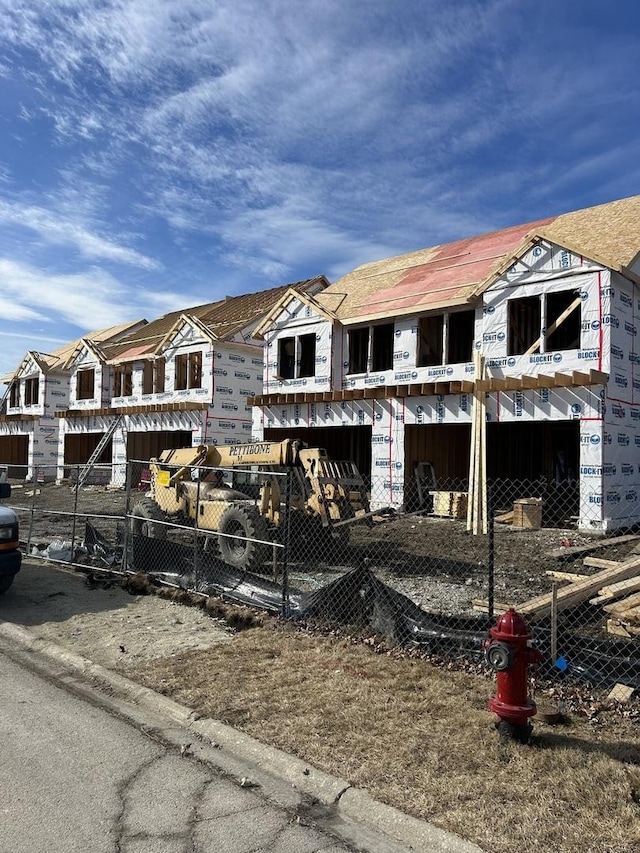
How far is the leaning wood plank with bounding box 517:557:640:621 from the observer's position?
6.55 m

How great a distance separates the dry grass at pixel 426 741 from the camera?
3.44 m

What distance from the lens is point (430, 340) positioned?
832 inches

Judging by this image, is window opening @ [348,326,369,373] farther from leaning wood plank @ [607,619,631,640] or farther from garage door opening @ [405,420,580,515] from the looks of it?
leaning wood plank @ [607,619,631,640]

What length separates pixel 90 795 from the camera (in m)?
3.79

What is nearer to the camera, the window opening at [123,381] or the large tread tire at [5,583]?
the large tread tire at [5,583]

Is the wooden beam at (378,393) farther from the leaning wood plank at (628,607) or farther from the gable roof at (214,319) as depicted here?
the leaning wood plank at (628,607)

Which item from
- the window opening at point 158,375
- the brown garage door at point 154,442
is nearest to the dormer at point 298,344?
the window opening at point 158,375

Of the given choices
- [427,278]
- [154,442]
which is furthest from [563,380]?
[154,442]

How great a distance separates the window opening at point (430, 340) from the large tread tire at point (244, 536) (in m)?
10.8

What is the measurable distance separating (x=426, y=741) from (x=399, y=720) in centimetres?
38

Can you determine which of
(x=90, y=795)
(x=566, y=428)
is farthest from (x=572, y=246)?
(x=90, y=795)

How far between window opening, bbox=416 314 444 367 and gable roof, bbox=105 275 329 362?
7384mm

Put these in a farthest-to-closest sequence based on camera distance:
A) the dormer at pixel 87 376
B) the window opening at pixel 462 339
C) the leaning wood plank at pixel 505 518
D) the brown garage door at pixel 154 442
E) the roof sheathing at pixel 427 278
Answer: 1. the dormer at pixel 87 376
2. the brown garage door at pixel 154 442
3. the window opening at pixel 462 339
4. the roof sheathing at pixel 427 278
5. the leaning wood plank at pixel 505 518

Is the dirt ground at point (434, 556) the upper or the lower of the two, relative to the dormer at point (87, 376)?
lower
